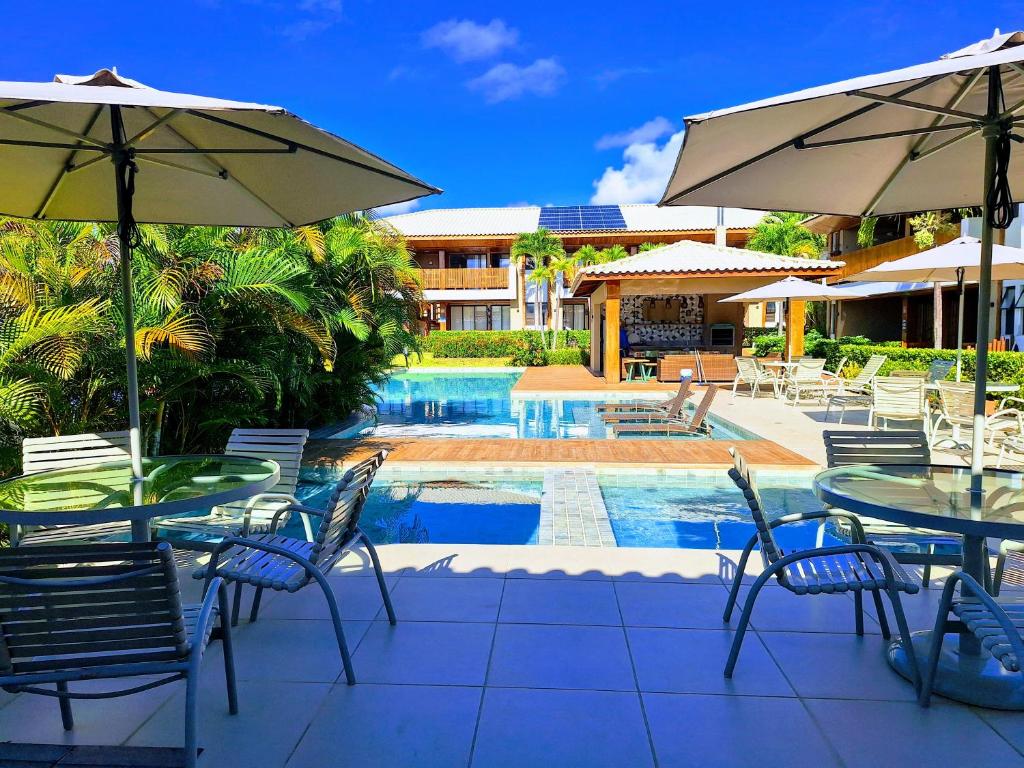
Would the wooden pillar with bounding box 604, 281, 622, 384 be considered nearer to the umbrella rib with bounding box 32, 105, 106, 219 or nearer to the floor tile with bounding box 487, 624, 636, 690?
the umbrella rib with bounding box 32, 105, 106, 219

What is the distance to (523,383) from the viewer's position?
18859 mm

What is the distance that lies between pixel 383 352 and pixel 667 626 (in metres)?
9.48

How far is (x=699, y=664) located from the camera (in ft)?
10.3

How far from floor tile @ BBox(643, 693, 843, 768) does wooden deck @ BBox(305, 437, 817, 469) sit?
539 cm

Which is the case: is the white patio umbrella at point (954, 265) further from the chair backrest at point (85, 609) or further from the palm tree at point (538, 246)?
the palm tree at point (538, 246)

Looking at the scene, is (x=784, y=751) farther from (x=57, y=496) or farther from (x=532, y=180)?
(x=532, y=180)

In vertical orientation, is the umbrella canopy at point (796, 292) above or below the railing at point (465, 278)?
below

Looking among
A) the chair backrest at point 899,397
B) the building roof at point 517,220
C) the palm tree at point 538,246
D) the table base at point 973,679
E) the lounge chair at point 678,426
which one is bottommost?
the table base at point 973,679

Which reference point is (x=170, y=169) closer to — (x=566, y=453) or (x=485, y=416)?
(x=566, y=453)

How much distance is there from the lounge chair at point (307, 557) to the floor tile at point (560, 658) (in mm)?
652

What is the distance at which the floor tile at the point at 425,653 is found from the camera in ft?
10.0

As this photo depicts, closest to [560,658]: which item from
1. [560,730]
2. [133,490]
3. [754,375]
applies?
[560,730]

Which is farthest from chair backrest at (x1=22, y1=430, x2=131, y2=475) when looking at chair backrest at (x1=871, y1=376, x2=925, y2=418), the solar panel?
the solar panel

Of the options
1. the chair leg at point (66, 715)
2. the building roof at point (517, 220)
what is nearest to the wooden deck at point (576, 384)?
the building roof at point (517, 220)
